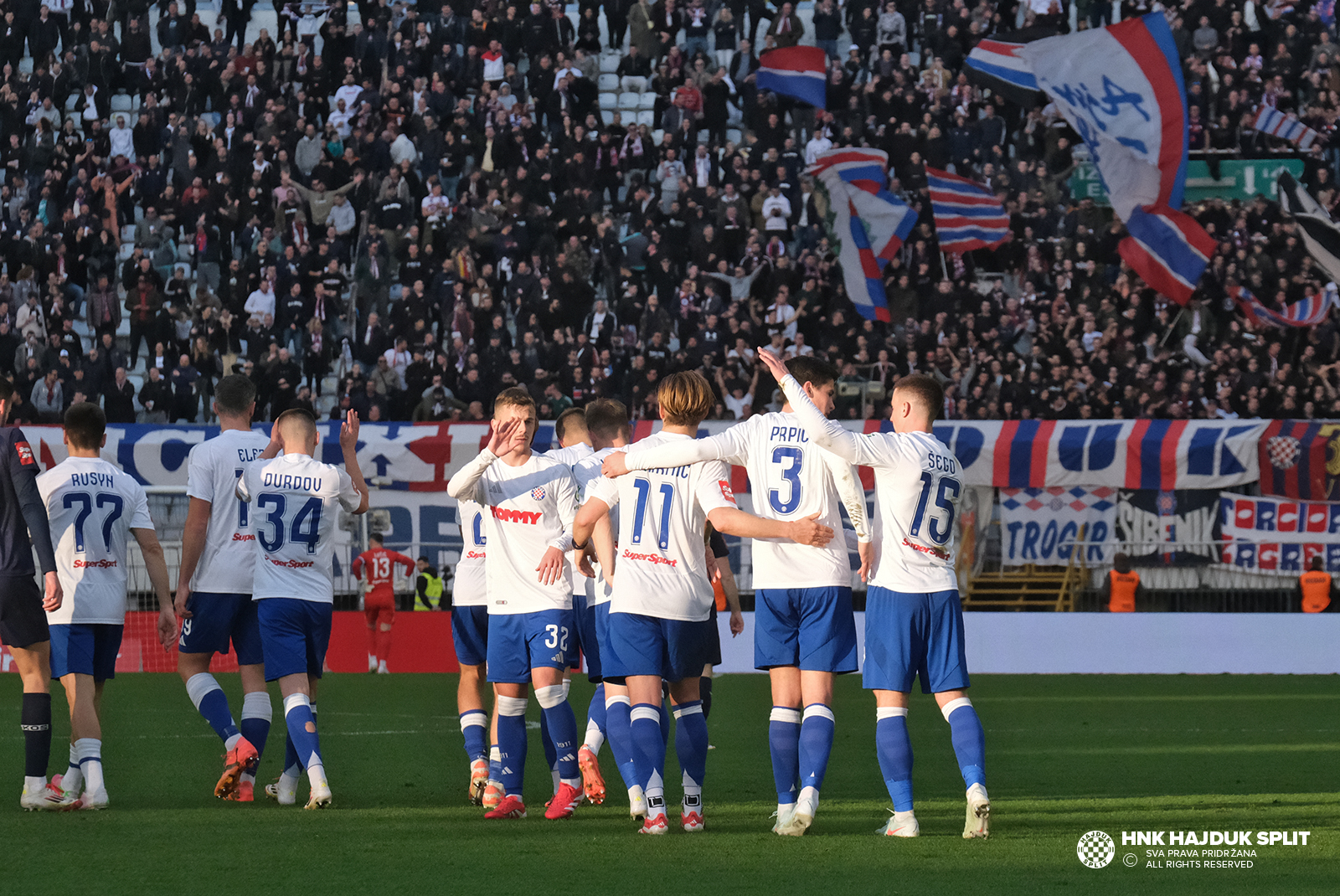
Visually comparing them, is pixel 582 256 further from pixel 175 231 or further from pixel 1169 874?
pixel 1169 874

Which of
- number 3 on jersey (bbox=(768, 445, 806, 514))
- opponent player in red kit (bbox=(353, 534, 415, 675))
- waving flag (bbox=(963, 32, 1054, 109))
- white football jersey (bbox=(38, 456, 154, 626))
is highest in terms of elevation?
waving flag (bbox=(963, 32, 1054, 109))

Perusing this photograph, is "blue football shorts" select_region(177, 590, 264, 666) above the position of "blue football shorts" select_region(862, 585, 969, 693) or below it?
below

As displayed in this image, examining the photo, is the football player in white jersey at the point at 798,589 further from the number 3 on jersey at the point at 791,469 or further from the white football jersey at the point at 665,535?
the white football jersey at the point at 665,535

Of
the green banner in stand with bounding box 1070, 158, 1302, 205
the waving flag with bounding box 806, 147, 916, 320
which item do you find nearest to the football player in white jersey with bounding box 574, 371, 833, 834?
the waving flag with bounding box 806, 147, 916, 320

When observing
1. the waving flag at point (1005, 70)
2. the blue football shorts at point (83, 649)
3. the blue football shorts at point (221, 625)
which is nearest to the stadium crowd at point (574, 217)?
the waving flag at point (1005, 70)

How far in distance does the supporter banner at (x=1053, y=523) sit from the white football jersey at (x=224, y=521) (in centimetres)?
1508

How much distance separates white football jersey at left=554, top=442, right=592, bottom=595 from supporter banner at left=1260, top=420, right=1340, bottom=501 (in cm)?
1537

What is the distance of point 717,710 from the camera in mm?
15602

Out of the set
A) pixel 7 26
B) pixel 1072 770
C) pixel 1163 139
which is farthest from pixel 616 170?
pixel 1072 770

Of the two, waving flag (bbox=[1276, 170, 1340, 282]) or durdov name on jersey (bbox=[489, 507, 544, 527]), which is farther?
waving flag (bbox=[1276, 170, 1340, 282])

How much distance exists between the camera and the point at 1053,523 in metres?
22.5

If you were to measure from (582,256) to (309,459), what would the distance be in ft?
55.9

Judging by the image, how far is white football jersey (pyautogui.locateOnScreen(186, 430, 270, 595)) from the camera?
29.6 feet

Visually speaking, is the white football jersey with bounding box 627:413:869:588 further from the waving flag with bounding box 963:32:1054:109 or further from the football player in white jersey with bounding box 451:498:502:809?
the waving flag with bounding box 963:32:1054:109
